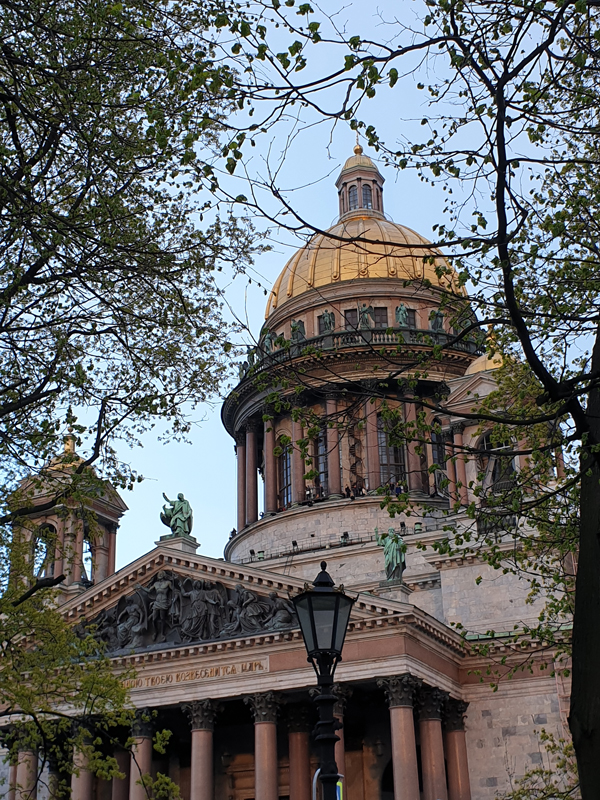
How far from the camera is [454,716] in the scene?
3672cm

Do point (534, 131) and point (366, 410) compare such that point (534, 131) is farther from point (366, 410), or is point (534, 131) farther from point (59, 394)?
point (366, 410)

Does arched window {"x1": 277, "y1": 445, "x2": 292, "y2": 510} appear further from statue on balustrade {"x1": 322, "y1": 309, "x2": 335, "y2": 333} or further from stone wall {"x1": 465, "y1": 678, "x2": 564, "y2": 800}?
stone wall {"x1": 465, "y1": 678, "x2": 564, "y2": 800}

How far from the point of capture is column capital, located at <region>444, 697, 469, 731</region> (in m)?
36.6

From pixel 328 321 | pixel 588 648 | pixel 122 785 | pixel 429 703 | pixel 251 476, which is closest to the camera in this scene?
pixel 588 648

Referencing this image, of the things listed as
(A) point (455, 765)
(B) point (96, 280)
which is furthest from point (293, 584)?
(B) point (96, 280)

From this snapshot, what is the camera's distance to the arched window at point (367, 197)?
63.2 m

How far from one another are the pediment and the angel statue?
101 inches

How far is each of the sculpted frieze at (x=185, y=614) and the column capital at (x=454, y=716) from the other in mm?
6206

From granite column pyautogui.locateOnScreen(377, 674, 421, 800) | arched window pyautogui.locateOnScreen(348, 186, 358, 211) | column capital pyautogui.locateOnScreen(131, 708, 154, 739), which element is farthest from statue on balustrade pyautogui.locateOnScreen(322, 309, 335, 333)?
granite column pyautogui.locateOnScreen(377, 674, 421, 800)

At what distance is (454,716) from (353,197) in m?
35.3

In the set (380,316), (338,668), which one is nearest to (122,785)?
(338,668)

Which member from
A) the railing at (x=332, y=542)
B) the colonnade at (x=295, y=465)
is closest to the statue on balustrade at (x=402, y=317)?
the colonnade at (x=295, y=465)

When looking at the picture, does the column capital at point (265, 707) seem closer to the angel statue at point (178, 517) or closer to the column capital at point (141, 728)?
the column capital at point (141, 728)

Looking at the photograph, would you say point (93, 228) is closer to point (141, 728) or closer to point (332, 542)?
point (141, 728)
